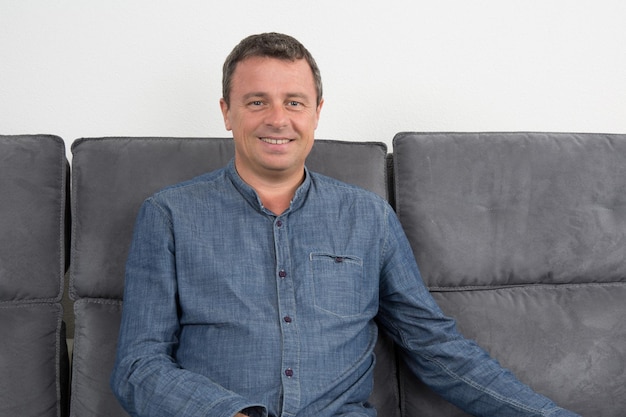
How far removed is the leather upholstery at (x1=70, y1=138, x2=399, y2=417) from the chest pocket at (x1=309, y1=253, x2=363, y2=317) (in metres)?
0.20

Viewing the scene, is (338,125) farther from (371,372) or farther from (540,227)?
(371,372)

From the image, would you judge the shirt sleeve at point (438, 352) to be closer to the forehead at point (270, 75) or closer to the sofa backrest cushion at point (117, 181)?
the sofa backrest cushion at point (117, 181)

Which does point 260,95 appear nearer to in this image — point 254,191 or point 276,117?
point 276,117

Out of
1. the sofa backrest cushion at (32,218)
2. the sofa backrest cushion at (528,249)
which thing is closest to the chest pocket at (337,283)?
the sofa backrest cushion at (528,249)

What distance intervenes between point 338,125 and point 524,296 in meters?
0.70

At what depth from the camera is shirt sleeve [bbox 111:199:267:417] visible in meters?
1.10

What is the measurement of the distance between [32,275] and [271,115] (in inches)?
25.1

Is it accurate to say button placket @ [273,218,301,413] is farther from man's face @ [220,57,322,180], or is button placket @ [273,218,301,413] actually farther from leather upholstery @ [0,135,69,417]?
leather upholstery @ [0,135,69,417]

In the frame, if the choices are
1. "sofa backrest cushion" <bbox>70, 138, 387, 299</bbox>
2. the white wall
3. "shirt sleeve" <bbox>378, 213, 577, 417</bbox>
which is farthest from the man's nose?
the white wall

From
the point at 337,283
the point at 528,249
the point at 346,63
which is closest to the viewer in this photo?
the point at 337,283

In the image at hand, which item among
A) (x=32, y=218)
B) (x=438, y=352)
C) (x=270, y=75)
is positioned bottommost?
(x=438, y=352)

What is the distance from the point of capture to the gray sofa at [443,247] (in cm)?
139

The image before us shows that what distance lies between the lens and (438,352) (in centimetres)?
131

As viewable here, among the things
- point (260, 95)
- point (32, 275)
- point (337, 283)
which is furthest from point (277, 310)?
point (32, 275)
